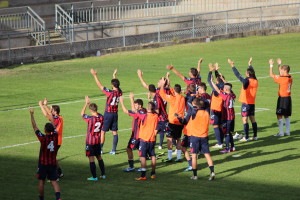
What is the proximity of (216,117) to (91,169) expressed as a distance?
5208 mm

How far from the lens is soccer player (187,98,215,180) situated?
17.8 meters

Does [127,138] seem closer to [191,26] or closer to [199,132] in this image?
[199,132]

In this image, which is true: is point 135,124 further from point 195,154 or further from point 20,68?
point 20,68

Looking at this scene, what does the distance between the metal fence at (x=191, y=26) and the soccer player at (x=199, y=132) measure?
27.5m

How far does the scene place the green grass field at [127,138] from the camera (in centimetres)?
1720

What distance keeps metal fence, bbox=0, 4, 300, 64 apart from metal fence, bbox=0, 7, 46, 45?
8.90ft

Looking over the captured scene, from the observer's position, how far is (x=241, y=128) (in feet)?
82.6

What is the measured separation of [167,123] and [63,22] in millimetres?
30188

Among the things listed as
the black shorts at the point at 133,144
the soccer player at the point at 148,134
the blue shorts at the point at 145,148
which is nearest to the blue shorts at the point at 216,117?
the black shorts at the point at 133,144

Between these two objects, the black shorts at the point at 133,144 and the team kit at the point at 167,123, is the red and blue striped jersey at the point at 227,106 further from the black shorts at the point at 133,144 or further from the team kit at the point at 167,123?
the black shorts at the point at 133,144

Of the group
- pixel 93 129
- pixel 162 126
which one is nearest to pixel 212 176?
pixel 162 126

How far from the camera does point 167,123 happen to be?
20281mm

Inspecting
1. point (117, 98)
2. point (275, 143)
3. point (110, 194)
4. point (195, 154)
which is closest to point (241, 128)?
point (275, 143)

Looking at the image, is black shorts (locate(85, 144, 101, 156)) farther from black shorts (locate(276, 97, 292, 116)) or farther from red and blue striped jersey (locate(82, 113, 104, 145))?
black shorts (locate(276, 97, 292, 116))
